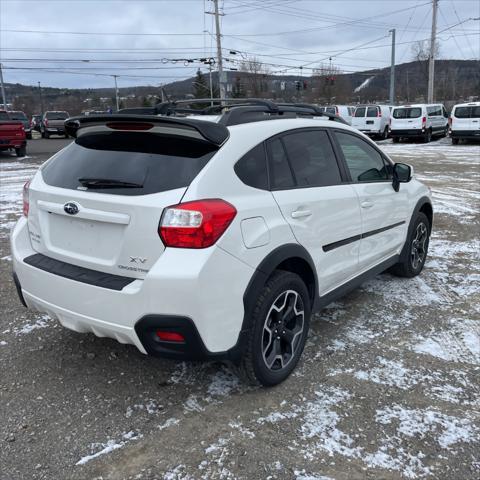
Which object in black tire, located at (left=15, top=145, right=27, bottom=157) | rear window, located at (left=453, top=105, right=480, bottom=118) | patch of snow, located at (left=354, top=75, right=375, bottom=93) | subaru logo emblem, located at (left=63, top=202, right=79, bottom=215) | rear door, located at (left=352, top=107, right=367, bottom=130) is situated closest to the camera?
subaru logo emblem, located at (left=63, top=202, right=79, bottom=215)

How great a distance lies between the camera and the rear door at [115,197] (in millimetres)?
2568

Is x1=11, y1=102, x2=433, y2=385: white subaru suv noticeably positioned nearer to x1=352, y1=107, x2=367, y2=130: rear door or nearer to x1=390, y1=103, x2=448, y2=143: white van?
x1=390, y1=103, x2=448, y2=143: white van

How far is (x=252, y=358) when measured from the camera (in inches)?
112

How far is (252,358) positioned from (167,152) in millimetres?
1270

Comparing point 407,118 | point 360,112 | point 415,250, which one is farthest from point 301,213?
point 360,112

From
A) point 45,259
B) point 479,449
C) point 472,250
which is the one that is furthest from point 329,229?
point 472,250

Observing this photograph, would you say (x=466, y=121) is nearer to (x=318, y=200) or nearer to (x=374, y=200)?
(x=374, y=200)

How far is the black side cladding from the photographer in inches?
104

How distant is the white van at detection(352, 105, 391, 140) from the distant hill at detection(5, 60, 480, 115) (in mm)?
25387

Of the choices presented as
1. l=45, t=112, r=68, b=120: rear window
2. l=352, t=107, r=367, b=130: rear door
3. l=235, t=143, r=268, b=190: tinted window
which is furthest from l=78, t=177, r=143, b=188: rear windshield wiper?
l=45, t=112, r=68, b=120: rear window

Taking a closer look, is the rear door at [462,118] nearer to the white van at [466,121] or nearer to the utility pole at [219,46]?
the white van at [466,121]

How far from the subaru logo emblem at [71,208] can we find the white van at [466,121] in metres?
22.4

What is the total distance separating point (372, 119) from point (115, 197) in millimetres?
25525

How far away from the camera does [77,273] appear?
2.80 m
